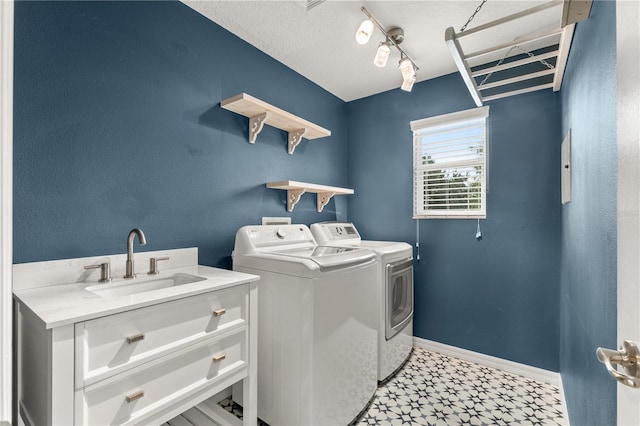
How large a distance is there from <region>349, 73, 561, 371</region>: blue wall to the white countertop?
6.11 ft

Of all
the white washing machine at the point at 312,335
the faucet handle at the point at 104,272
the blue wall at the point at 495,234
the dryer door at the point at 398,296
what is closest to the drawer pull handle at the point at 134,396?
the faucet handle at the point at 104,272

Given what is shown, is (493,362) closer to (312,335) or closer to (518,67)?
(312,335)

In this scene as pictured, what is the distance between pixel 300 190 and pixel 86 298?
163 centimetres

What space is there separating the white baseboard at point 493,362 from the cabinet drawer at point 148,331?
200 centimetres

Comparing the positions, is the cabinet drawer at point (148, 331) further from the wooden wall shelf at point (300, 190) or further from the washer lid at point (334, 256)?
the wooden wall shelf at point (300, 190)

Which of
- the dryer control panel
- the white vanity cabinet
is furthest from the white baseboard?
the white vanity cabinet

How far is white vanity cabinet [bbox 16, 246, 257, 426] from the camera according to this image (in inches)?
36.4

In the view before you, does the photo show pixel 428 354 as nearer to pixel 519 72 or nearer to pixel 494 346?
pixel 494 346

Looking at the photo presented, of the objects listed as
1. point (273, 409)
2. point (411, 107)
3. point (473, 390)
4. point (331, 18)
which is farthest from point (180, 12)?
point (473, 390)

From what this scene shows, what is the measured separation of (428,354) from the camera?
2674 millimetres

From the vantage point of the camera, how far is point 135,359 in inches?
42.3

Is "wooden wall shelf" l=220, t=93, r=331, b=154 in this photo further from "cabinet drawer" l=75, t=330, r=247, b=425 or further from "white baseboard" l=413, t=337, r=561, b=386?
"white baseboard" l=413, t=337, r=561, b=386

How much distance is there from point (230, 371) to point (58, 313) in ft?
2.43

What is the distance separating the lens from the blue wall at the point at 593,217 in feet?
3.01
